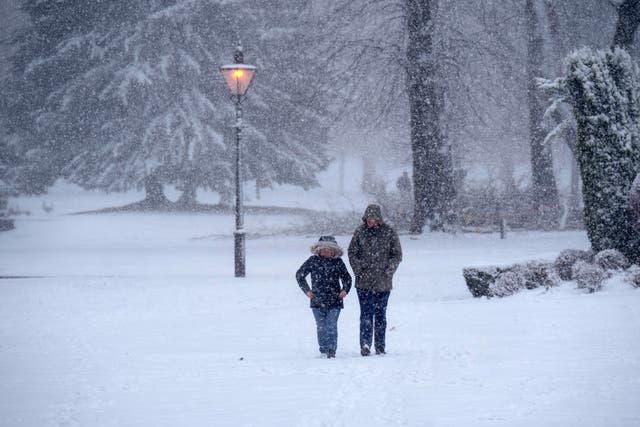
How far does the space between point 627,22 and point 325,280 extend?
1708 centimetres

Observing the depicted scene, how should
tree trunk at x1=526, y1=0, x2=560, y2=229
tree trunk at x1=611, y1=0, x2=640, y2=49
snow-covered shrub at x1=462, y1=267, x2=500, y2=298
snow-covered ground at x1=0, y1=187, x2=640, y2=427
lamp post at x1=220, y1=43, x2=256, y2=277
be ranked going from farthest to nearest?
tree trunk at x1=526, y1=0, x2=560, y2=229
tree trunk at x1=611, y1=0, x2=640, y2=49
lamp post at x1=220, y1=43, x2=256, y2=277
snow-covered shrub at x1=462, y1=267, x2=500, y2=298
snow-covered ground at x1=0, y1=187, x2=640, y2=427

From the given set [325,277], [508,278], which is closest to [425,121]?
[508,278]

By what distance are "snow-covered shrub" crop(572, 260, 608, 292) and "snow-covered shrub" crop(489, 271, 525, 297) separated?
0.87m

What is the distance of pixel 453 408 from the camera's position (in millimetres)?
5738

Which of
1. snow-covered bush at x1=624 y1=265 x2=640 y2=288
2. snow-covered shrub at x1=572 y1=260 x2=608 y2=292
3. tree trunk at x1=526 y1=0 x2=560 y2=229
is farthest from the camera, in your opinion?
tree trunk at x1=526 y1=0 x2=560 y2=229

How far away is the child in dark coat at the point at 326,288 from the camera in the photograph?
8031 mm

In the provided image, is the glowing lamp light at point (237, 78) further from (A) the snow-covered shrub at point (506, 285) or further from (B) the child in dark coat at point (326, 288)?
(B) the child in dark coat at point (326, 288)

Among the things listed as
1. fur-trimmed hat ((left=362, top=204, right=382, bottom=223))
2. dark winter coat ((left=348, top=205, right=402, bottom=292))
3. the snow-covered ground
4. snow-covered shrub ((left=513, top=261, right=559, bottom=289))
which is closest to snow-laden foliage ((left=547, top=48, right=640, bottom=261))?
snow-covered shrub ((left=513, top=261, right=559, bottom=289))

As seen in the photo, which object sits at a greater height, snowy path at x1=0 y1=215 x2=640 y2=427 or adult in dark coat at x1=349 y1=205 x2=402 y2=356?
adult in dark coat at x1=349 y1=205 x2=402 y2=356

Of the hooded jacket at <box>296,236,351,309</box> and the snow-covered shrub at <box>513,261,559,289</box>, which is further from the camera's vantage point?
the snow-covered shrub at <box>513,261,559,289</box>

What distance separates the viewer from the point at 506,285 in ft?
37.6

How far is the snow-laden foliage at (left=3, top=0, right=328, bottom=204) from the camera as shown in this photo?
37250mm

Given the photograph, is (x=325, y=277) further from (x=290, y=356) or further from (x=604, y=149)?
(x=604, y=149)

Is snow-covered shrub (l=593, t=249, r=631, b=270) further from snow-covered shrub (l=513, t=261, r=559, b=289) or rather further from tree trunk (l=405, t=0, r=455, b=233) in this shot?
tree trunk (l=405, t=0, r=455, b=233)
